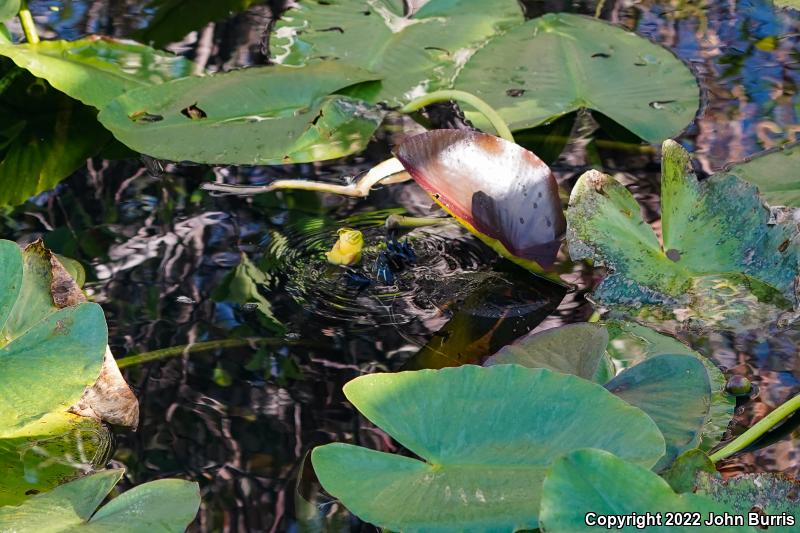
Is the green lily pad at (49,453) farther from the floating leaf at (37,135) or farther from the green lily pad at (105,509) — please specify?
the floating leaf at (37,135)

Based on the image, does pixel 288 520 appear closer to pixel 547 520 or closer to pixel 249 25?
pixel 547 520

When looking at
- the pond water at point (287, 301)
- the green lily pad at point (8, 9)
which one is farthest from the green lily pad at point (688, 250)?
the green lily pad at point (8, 9)

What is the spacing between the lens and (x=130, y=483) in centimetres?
93

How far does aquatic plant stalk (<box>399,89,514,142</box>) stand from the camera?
4.46 feet

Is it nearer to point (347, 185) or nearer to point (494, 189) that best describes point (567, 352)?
point (494, 189)

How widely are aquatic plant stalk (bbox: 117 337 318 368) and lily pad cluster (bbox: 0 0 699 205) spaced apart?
0.35 meters

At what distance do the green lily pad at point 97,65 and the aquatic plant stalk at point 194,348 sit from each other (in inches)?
23.1

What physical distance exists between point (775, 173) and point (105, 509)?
0.96m

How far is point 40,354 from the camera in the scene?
93 cm

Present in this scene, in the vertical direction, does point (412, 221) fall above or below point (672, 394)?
below

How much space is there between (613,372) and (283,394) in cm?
35

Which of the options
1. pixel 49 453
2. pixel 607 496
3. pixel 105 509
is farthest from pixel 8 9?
pixel 607 496

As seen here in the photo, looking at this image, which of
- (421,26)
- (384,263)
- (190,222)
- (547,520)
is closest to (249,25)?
(421,26)

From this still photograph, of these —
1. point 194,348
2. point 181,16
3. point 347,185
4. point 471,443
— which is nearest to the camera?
point 471,443
